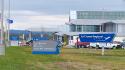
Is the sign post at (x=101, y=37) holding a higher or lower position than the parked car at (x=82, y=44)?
higher

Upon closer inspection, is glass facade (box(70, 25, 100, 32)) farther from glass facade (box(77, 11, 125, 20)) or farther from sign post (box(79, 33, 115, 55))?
sign post (box(79, 33, 115, 55))

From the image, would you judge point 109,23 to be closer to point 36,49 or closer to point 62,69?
point 36,49

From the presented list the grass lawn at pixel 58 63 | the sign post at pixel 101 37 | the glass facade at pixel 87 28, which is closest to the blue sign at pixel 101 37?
the sign post at pixel 101 37

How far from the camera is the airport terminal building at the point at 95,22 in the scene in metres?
134

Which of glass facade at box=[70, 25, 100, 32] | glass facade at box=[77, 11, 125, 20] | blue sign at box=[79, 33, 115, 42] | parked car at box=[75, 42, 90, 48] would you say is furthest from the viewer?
glass facade at box=[77, 11, 125, 20]

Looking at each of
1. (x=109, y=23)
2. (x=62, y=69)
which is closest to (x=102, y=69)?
(x=62, y=69)

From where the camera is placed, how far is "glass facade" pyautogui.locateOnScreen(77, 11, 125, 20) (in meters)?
147

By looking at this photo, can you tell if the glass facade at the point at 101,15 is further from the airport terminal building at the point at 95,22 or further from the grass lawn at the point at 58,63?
the grass lawn at the point at 58,63

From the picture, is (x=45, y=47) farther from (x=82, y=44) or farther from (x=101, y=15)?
(x=101, y=15)

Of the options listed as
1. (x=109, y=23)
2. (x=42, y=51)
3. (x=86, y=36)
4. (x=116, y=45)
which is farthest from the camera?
(x=109, y=23)

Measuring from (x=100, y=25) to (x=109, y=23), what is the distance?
2.95 m

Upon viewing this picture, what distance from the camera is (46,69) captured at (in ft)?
75.0

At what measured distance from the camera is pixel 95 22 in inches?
5413

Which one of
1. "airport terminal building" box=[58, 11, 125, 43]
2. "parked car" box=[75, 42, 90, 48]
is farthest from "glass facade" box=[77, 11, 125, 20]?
"parked car" box=[75, 42, 90, 48]
